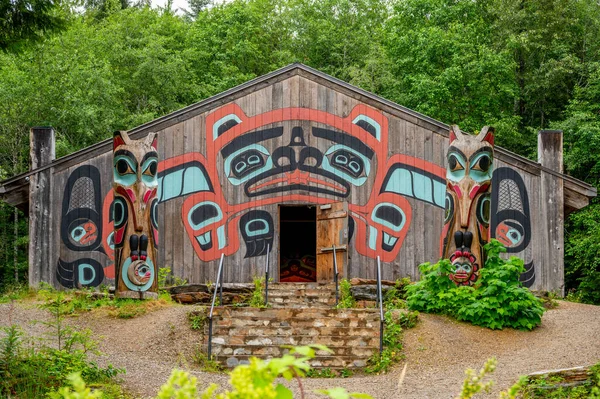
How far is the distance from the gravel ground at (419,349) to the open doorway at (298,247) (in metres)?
8.88

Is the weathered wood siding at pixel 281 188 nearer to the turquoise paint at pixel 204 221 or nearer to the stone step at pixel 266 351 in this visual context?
the turquoise paint at pixel 204 221

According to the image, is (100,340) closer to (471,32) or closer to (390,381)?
(390,381)

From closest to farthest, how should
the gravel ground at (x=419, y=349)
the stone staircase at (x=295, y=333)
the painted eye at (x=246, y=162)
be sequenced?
the gravel ground at (x=419, y=349) < the stone staircase at (x=295, y=333) < the painted eye at (x=246, y=162)

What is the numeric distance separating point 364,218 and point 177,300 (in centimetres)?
461

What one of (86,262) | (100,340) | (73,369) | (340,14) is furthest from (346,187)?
(340,14)

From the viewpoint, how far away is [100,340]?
13.0m

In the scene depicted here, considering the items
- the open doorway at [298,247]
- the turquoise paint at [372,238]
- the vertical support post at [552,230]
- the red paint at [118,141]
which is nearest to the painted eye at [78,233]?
the red paint at [118,141]

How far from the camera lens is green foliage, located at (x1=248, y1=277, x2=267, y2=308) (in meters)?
16.3

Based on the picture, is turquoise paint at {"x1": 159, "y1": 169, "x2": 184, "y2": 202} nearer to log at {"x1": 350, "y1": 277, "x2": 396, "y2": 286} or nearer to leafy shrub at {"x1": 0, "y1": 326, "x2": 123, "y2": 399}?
log at {"x1": 350, "y1": 277, "x2": 396, "y2": 286}

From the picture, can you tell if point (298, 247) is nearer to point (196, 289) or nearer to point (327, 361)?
point (196, 289)

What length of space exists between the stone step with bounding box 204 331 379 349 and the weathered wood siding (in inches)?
191

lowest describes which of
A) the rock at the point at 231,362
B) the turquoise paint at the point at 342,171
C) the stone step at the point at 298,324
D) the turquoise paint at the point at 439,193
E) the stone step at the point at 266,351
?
the rock at the point at 231,362

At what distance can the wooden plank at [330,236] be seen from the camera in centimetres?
1802

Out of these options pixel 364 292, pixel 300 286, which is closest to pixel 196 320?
pixel 364 292
